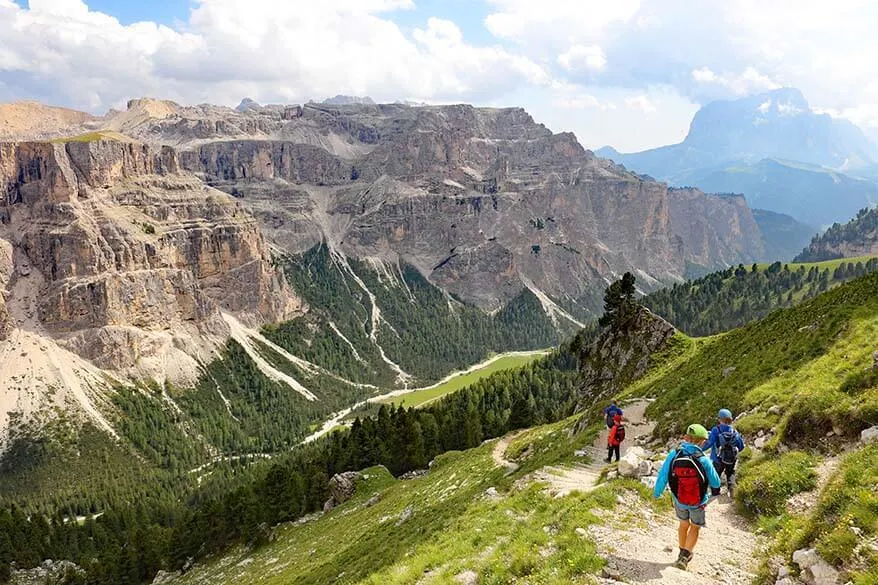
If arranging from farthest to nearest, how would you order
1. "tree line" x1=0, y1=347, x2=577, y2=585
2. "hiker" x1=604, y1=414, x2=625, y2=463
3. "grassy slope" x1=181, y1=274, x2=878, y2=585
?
"tree line" x1=0, y1=347, x2=577, y2=585, "hiker" x1=604, y1=414, x2=625, y2=463, "grassy slope" x1=181, y1=274, x2=878, y2=585

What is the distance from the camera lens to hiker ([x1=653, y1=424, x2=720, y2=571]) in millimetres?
15789

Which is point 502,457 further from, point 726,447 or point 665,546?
point 665,546

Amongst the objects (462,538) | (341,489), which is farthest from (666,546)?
(341,489)

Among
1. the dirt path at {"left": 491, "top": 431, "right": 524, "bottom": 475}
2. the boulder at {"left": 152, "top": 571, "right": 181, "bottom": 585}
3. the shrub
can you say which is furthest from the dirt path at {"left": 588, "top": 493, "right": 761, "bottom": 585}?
the boulder at {"left": 152, "top": 571, "right": 181, "bottom": 585}

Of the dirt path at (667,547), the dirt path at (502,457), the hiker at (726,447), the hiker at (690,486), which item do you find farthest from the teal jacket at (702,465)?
the dirt path at (502,457)

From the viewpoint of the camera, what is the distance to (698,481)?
1602 centimetres

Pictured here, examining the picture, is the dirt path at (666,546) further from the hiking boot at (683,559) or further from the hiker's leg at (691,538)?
the hiker's leg at (691,538)

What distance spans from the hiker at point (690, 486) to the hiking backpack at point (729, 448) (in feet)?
17.7

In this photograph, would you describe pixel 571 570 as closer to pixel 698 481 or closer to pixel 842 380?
pixel 698 481

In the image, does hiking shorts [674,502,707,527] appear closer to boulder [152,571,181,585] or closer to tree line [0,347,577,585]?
tree line [0,347,577,585]

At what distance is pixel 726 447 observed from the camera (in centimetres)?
2077

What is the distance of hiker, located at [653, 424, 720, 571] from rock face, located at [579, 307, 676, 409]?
51443 mm

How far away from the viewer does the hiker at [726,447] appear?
20.7 meters

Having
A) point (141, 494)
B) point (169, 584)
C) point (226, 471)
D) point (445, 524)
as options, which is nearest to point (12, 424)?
point (141, 494)
